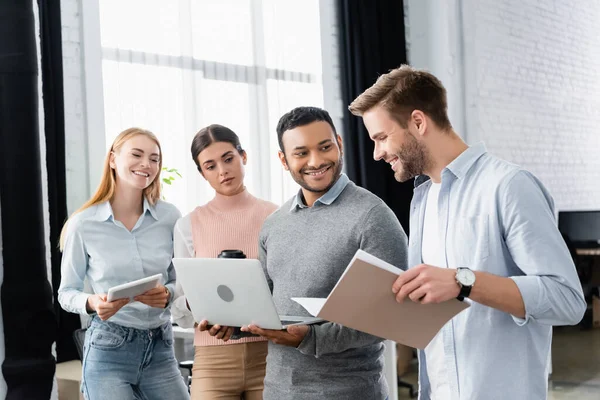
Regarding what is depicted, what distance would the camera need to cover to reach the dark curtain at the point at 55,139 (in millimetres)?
3684

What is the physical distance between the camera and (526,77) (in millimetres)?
6109

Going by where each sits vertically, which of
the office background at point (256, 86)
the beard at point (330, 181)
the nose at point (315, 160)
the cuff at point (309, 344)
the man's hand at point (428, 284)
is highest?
the office background at point (256, 86)

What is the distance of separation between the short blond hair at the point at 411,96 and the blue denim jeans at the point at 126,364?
1201mm

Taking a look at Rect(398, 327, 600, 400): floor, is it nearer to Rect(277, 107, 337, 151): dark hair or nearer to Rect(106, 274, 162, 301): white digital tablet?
Rect(106, 274, 162, 301): white digital tablet

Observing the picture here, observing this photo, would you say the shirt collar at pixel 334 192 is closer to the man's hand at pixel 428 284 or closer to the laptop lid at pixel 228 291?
the laptop lid at pixel 228 291

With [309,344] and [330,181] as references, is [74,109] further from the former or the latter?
[309,344]

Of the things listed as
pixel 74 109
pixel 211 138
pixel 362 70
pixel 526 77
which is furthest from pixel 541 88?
pixel 211 138

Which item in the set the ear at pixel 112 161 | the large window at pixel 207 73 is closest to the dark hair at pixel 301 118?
the ear at pixel 112 161

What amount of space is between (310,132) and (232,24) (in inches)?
122

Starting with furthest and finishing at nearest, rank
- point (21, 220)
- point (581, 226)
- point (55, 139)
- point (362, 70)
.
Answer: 1. point (581, 226)
2. point (362, 70)
3. point (55, 139)
4. point (21, 220)

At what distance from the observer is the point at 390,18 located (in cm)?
570

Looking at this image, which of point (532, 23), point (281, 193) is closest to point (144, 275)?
point (281, 193)

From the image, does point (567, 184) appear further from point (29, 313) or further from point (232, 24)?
point (29, 313)

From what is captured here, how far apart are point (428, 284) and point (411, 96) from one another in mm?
514
